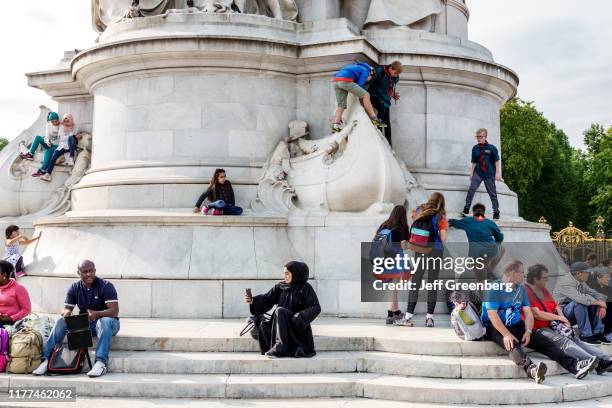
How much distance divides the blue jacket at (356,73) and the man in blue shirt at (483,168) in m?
2.63

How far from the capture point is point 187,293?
381 inches

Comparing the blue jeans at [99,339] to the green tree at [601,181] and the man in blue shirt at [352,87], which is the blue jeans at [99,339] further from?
the green tree at [601,181]

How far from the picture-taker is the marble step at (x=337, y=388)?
6.55 m

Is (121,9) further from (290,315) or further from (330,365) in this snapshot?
(330,365)

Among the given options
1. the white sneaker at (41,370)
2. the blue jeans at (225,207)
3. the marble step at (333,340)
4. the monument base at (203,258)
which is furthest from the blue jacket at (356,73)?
the white sneaker at (41,370)

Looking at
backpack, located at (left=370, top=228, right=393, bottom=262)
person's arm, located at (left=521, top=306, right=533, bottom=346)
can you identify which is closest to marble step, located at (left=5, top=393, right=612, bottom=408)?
person's arm, located at (left=521, top=306, right=533, bottom=346)

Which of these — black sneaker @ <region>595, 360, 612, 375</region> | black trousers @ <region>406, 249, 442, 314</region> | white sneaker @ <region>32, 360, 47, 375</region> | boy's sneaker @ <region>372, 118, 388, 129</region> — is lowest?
white sneaker @ <region>32, 360, 47, 375</region>

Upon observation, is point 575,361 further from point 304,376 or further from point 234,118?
point 234,118

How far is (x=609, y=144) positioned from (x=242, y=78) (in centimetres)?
4133

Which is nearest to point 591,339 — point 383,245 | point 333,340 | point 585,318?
point 585,318

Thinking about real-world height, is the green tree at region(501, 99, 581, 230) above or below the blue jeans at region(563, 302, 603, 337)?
above

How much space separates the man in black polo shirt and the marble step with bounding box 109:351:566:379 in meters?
0.25

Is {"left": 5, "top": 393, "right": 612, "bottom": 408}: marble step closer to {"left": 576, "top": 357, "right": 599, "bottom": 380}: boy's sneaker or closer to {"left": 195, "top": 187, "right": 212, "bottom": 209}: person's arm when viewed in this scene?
{"left": 576, "top": 357, "right": 599, "bottom": 380}: boy's sneaker

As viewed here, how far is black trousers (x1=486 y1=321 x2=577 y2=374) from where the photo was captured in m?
7.02
